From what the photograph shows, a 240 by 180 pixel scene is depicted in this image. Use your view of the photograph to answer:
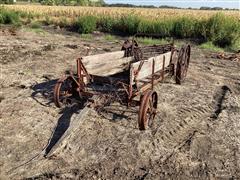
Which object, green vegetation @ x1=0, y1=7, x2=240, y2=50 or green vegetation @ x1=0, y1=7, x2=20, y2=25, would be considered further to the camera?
green vegetation @ x1=0, y1=7, x2=20, y2=25

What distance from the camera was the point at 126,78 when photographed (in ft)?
24.9

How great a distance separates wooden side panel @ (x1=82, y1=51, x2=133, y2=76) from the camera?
7.00 m

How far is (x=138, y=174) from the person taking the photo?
4949 mm

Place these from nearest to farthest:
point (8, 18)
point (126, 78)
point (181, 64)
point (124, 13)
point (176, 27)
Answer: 1. point (126, 78)
2. point (181, 64)
3. point (176, 27)
4. point (8, 18)
5. point (124, 13)

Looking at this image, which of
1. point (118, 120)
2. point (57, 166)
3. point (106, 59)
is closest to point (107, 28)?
point (106, 59)

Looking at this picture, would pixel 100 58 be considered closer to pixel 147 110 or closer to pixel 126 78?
pixel 126 78

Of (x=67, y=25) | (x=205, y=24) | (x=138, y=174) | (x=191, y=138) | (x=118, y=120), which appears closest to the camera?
(x=138, y=174)

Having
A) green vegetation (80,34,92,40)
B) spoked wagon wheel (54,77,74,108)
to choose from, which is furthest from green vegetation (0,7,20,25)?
spoked wagon wheel (54,77,74,108)

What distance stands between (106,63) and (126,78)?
595 millimetres

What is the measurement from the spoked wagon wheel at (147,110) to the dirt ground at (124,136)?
0.15 metres

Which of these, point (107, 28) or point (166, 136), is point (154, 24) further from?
point (166, 136)

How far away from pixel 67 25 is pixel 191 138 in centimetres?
1795

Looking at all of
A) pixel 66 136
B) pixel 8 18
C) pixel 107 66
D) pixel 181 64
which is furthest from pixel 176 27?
pixel 66 136

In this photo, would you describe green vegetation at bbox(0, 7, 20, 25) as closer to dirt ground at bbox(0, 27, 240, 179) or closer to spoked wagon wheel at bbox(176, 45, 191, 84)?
dirt ground at bbox(0, 27, 240, 179)
